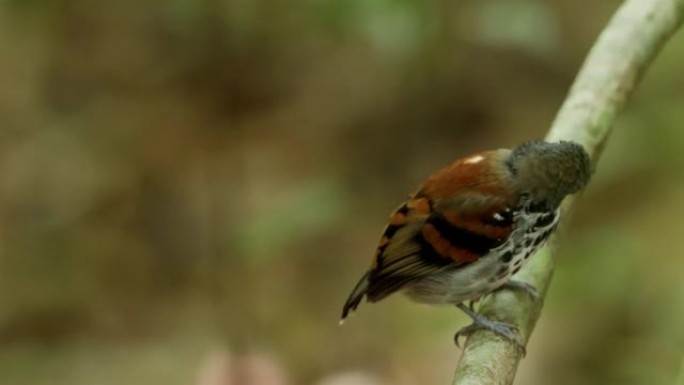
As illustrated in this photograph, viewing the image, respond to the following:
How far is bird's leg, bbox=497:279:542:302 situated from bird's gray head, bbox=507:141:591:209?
14 centimetres

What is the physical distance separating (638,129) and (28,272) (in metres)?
2.20

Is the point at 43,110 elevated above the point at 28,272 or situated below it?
above

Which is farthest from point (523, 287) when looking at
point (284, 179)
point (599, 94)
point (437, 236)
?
point (284, 179)

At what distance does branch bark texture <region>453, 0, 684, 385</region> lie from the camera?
6.89 feet

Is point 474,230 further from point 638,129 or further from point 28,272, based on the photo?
point 28,272

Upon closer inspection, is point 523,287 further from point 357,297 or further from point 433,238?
point 357,297

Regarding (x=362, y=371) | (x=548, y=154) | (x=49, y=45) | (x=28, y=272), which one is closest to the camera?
(x=548, y=154)

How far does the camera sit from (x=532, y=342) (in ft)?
12.8

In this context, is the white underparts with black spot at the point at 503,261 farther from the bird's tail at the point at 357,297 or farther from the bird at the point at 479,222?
the bird's tail at the point at 357,297

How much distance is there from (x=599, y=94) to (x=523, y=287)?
Answer: 44 cm

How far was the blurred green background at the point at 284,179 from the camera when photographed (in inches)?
153

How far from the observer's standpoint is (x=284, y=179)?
5027 mm

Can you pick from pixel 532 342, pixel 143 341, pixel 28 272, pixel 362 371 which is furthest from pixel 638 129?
pixel 28 272

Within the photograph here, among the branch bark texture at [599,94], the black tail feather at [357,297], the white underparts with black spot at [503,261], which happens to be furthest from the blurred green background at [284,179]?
the branch bark texture at [599,94]
